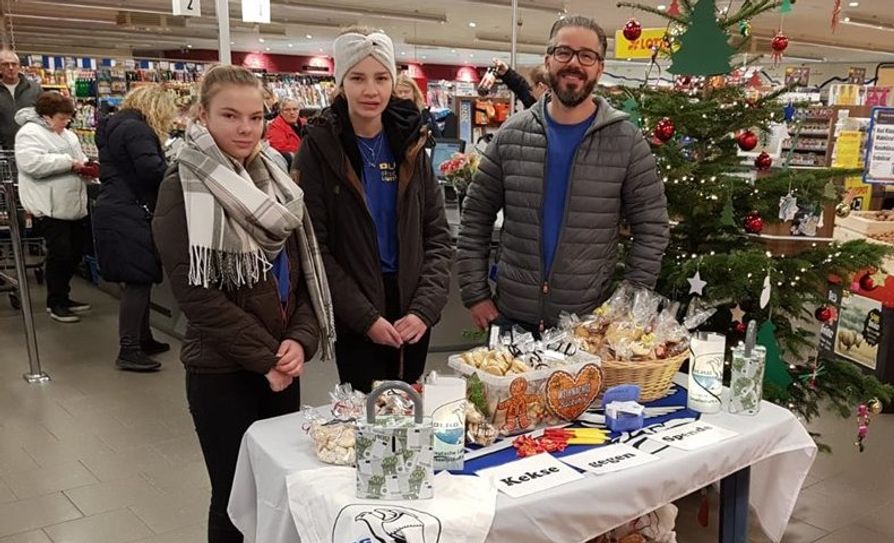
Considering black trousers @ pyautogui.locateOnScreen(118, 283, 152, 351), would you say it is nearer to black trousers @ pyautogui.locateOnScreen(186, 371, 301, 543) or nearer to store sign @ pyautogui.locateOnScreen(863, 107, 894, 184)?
black trousers @ pyautogui.locateOnScreen(186, 371, 301, 543)

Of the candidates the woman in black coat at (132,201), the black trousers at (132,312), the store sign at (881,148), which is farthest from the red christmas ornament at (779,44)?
the black trousers at (132,312)

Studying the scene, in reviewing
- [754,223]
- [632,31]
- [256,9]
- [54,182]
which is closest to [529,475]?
[754,223]

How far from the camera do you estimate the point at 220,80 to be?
1.88 metres

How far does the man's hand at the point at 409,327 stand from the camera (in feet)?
7.45

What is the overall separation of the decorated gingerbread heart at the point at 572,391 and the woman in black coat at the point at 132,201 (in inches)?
127

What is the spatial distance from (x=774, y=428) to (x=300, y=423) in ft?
3.70

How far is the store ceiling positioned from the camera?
13.6 m

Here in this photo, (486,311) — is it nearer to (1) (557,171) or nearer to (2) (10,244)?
(1) (557,171)

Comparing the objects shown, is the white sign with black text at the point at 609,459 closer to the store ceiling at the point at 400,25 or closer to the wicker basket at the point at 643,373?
the wicker basket at the point at 643,373

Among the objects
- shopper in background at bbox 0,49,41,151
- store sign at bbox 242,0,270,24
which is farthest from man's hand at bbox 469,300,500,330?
shopper in background at bbox 0,49,41,151

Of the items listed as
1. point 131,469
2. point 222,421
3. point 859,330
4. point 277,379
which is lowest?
point 131,469

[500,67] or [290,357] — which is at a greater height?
[500,67]

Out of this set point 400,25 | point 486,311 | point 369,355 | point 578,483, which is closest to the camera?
point 578,483

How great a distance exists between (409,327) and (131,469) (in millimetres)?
1769
